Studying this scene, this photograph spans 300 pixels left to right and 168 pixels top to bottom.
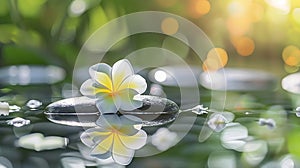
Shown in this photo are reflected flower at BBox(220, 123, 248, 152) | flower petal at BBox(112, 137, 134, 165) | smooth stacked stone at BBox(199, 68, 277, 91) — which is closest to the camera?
flower petal at BBox(112, 137, 134, 165)

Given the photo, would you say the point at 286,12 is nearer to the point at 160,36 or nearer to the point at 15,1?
the point at 160,36

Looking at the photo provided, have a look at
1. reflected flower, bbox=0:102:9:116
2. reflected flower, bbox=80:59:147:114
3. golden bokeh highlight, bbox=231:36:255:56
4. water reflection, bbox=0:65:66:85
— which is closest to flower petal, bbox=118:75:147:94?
reflected flower, bbox=80:59:147:114

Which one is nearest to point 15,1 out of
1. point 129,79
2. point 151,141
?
point 129,79

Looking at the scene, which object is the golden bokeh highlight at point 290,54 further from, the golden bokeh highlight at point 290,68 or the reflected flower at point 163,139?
the reflected flower at point 163,139

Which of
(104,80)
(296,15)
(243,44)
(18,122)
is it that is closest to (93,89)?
(104,80)

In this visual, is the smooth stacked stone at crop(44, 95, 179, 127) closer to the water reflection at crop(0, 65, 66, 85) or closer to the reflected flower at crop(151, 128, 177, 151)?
the reflected flower at crop(151, 128, 177, 151)

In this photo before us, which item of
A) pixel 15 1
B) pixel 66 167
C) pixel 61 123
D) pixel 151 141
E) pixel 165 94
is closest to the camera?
pixel 66 167

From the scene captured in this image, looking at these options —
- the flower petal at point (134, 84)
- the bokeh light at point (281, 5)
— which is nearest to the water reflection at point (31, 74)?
the flower petal at point (134, 84)
